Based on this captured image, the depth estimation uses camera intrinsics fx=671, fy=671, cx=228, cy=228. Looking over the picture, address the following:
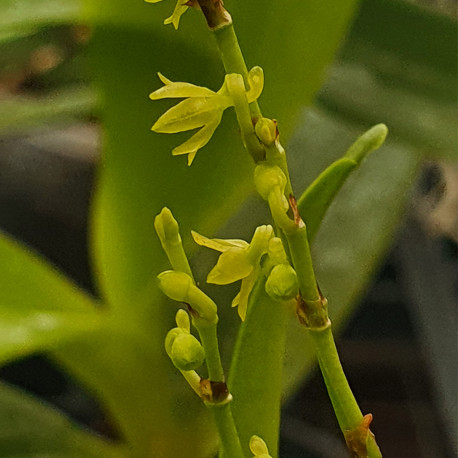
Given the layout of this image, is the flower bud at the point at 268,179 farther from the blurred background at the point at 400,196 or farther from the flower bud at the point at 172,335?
the blurred background at the point at 400,196

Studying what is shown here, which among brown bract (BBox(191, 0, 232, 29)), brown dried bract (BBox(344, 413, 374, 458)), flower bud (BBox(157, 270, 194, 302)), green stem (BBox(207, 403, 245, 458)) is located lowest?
green stem (BBox(207, 403, 245, 458))

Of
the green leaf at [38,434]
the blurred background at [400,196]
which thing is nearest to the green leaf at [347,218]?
the blurred background at [400,196]

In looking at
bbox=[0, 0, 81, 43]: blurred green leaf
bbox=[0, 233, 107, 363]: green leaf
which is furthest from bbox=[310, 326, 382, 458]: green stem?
bbox=[0, 0, 81, 43]: blurred green leaf

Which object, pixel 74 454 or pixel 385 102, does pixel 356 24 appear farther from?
pixel 74 454

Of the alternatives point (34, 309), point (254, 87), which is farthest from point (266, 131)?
point (34, 309)

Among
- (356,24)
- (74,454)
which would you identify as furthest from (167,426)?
(356,24)

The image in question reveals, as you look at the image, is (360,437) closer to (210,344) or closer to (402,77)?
(210,344)

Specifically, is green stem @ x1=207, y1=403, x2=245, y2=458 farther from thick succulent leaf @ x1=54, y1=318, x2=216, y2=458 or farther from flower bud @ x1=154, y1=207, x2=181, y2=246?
thick succulent leaf @ x1=54, y1=318, x2=216, y2=458

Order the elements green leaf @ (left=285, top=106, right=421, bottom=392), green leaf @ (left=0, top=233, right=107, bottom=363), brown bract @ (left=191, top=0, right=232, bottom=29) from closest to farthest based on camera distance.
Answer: brown bract @ (left=191, top=0, right=232, bottom=29) → green leaf @ (left=0, top=233, right=107, bottom=363) → green leaf @ (left=285, top=106, right=421, bottom=392)
